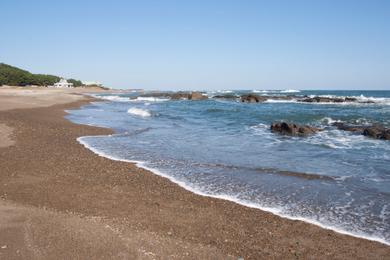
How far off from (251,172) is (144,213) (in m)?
4.29

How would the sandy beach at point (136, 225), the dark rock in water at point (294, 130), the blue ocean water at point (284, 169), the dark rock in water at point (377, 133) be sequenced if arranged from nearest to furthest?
the sandy beach at point (136, 225) < the blue ocean water at point (284, 169) < the dark rock in water at point (377, 133) < the dark rock in water at point (294, 130)

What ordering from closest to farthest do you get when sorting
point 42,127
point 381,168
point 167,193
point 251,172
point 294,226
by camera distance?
1. point 294,226
2. point 167,193
3. point 251,172
4. point 381,168
5. point 42,127

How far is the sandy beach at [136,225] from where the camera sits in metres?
5.17

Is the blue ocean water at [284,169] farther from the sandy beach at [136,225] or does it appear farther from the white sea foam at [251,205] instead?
the sandy beach at [136,225]

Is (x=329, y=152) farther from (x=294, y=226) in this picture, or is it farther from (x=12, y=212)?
(x=12, y=212)

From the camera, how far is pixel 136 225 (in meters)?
6.09

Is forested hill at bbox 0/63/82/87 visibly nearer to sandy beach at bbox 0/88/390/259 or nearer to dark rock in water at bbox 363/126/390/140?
dark rock in water at bbox 363/126/390/140

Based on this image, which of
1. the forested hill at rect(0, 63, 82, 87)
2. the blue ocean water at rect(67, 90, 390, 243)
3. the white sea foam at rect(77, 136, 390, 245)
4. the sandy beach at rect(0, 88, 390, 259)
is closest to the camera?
the sandy beach at rect(0, 88, 390, 259)

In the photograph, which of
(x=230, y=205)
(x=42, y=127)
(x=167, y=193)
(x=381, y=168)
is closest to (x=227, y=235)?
(x=230, y=205)

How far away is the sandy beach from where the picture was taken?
204 inches

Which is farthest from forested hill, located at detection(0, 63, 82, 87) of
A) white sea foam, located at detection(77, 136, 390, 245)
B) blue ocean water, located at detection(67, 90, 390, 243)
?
white sea foam, located at detection(77, 136, 390, 245)

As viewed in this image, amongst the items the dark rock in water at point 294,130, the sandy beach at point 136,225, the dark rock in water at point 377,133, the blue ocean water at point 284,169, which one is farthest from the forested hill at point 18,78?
the sandy beach at point 136,225

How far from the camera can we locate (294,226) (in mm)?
6434

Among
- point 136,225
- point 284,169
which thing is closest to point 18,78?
point 284,169
